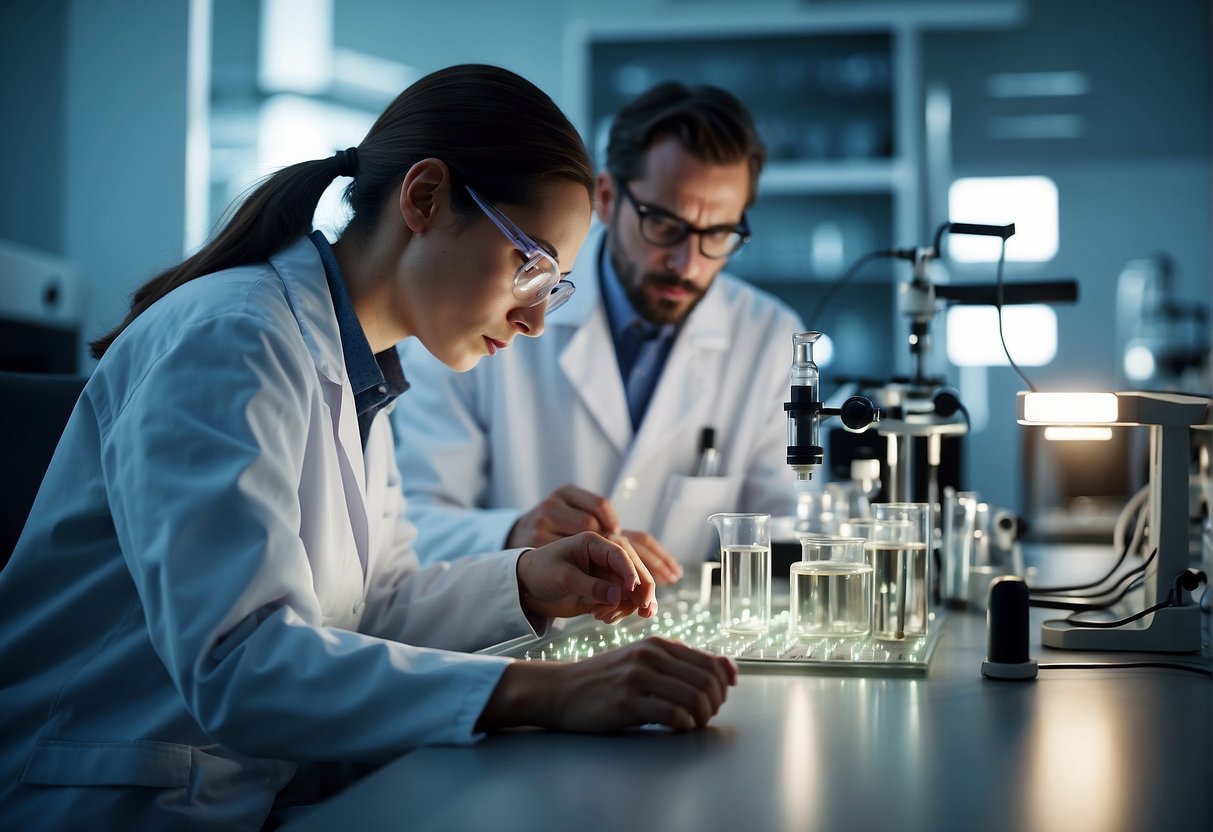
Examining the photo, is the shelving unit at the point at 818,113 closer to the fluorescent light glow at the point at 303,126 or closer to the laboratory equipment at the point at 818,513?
the fluorescent light glow at the point at 303,126

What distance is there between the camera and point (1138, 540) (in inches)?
78.5

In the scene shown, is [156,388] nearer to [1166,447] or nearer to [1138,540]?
[1166,447]

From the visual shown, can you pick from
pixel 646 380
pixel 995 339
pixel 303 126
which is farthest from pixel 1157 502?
pixel 995 339

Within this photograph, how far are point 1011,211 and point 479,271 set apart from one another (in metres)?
5.40

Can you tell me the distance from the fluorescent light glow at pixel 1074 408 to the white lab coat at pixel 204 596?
2.75 feet

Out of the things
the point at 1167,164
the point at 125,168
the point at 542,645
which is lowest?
the point at 542,645

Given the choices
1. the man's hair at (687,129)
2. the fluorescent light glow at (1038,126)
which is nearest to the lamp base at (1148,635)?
the man's hair at (687,129)

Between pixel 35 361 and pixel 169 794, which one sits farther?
pixel 35 361

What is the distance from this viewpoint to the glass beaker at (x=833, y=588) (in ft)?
4.51

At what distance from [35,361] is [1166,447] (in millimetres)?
3018

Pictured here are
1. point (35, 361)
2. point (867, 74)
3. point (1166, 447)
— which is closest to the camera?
point (1166, 447)

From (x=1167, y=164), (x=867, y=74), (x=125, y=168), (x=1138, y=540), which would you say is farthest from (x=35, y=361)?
(x=1167, y=164)

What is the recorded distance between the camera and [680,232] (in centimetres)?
244

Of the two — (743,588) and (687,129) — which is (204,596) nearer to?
(743,588)
